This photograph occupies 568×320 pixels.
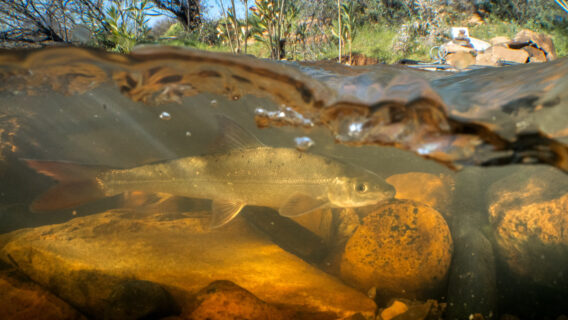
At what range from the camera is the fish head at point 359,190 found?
371 cm

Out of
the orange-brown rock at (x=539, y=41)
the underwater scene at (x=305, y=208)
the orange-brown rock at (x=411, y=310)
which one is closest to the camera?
the orange-brown rock at (x=411, y=310)

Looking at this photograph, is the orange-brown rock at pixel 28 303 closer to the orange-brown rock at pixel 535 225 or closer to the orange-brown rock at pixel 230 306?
the orange-brown rock at pixel 230 306

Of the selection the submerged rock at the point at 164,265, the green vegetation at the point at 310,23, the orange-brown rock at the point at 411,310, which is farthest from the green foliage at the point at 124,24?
the orange-brown rock at the point at 411,310

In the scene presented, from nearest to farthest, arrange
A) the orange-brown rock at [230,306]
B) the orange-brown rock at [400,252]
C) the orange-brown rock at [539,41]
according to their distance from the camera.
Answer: the orange-brown rock at [230,306] → the orange-brown rock at [400,252] → the orange-brown rock at [539,41]

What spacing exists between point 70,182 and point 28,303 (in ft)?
5.42

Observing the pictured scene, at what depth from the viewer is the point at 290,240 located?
13.2 ft

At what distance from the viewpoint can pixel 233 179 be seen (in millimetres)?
3840

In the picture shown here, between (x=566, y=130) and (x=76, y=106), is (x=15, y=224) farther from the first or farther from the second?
(x=566, y=130)

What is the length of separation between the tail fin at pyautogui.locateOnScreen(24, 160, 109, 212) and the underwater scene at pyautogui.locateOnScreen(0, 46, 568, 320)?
0.07ft

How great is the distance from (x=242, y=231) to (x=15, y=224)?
13.8 feet

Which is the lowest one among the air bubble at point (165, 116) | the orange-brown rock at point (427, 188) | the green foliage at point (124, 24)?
the orange-brown rock at point (427, 188)

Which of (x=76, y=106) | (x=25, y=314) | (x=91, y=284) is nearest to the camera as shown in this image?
(x=25, y=314)

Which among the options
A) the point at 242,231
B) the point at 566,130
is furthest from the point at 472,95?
the point at 242,231

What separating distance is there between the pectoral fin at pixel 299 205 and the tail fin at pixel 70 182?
103 inches
